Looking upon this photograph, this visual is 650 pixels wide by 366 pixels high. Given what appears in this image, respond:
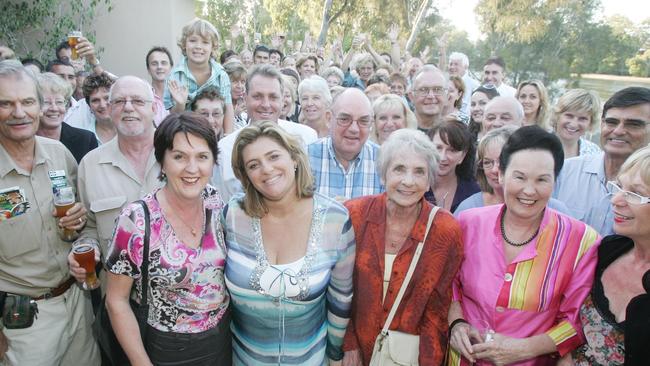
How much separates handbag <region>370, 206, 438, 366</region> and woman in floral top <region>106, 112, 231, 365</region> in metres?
0.92

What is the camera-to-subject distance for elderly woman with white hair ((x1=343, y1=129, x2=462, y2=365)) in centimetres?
246

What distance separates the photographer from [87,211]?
3018 mm

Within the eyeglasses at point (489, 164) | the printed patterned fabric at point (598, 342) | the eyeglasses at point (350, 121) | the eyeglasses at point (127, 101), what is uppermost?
the eyeglasses at point (127, 101)

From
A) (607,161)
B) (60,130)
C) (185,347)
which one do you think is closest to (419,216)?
(185,347)

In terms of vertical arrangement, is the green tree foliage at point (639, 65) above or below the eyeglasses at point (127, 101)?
above

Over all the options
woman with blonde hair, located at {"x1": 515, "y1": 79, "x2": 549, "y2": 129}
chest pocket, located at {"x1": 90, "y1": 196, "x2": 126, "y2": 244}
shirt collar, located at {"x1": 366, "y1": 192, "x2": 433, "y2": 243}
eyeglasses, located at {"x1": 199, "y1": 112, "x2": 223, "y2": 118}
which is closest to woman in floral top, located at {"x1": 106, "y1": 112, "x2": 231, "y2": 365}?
chest pocket, located at {"x1": 90, "y1": 196, "x2": 126, "y2": 244}

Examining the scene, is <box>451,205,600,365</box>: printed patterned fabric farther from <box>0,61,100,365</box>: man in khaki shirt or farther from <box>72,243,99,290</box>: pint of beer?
<box>0,61,100,365</box>: man in khaki shirt

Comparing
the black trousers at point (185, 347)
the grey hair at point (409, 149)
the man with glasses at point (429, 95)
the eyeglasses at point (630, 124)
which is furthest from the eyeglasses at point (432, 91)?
the black trousers at point (185, 347)

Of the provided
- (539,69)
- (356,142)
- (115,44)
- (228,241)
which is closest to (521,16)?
(539,69)

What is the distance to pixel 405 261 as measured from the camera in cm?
246

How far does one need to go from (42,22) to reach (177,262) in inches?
439

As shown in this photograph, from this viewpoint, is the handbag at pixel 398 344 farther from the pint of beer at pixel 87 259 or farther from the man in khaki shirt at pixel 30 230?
the man in khaki shirt at pixel 30 230

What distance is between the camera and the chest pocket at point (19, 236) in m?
2.68

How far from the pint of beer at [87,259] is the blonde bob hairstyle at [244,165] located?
1.01 m
